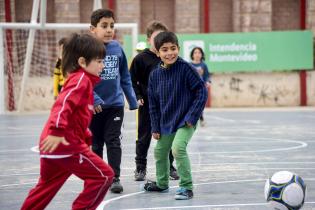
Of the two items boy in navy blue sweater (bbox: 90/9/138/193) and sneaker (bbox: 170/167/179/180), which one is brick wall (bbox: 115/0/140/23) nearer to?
sneaker (bbox: 170/167/179/180)

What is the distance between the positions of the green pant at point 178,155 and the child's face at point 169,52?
627mm

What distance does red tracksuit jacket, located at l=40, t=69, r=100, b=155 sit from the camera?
4.48m

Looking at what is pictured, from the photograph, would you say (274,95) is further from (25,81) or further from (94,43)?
(94,43)

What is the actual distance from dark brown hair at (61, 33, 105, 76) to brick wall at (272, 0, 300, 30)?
20029 mm

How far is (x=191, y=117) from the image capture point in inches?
244

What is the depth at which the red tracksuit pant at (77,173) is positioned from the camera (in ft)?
15.3

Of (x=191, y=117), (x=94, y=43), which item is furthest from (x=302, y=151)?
(x=94, y=43)

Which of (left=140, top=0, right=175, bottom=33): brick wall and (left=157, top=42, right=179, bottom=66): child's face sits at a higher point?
(left=140, top=0, right=175, bottom=33): brick wall

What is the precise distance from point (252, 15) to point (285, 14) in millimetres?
1168

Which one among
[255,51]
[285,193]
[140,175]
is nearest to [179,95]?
[140,175]

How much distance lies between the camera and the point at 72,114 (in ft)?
15.1

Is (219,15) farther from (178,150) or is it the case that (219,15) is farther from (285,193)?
(285,193)

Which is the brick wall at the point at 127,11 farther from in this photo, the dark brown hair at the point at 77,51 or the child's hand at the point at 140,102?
the dark brown hair at the point at 77,51

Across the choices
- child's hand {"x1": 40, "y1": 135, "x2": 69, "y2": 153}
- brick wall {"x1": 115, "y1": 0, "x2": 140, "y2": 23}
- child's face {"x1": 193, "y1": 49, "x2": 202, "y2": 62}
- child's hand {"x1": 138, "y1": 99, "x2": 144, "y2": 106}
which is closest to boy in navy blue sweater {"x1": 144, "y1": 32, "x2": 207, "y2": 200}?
child's hand {"x1": 138, "y1": 99, "x2": 144, "y2": 106}
